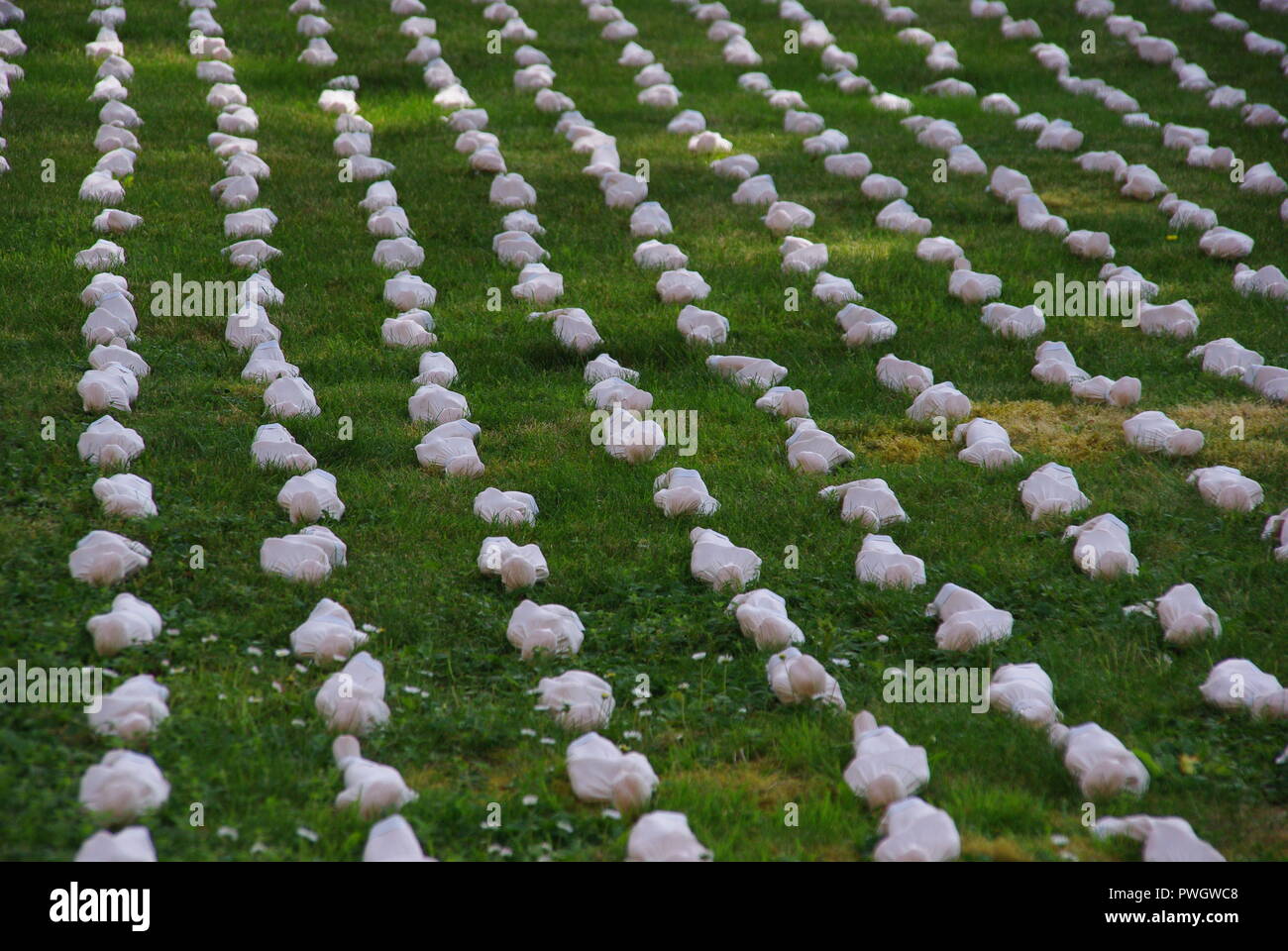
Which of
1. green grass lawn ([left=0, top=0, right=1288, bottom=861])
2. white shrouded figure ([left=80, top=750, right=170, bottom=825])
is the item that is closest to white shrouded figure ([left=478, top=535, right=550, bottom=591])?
green grass lawn ([left=0, top=0, right=1288, bottom=861])

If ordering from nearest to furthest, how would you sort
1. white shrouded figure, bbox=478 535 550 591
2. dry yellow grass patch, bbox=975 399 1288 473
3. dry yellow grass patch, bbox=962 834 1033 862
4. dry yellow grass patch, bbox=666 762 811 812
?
dry yellow grass patch, bbox=962 834 1033 862 < dry yellow grass patch, bbox=666 762 811 812 < white shrouded figure, bbox=478 535 550 591 < dry yellow grass patch, bbox=975 399 1288 473

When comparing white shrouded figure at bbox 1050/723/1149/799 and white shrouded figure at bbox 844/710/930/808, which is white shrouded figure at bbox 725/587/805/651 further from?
white shrouded figure at bbox 1050/723/1149/799

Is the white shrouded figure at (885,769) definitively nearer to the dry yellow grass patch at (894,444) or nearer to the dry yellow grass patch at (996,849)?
the dry yellow grass patch at (996,849)

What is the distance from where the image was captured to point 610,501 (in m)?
5.65

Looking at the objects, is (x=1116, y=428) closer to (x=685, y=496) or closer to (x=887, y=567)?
(x=887, y=567)

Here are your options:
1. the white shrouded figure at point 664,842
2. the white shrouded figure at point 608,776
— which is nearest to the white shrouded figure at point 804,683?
the white shrouded figure at point 608,776

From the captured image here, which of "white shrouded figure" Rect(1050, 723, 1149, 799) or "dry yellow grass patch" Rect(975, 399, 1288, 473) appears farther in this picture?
"dry yellow grass patch" Rect(975, 399, 1288, 473)

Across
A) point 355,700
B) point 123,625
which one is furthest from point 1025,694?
point 123,625

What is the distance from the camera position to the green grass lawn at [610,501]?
3.83 m

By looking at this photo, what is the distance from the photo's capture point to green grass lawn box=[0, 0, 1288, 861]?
3.83 m

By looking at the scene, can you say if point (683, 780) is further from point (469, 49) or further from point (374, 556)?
point (469, 49)

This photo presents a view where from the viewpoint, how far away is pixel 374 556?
Answer: 5113 mm
